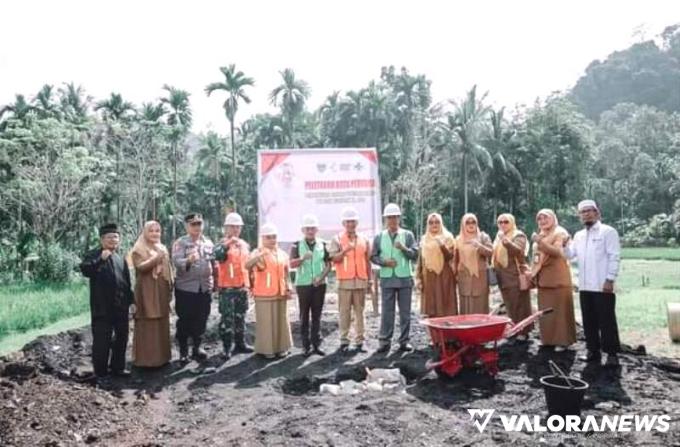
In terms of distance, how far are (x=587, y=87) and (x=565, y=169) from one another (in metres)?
40.8

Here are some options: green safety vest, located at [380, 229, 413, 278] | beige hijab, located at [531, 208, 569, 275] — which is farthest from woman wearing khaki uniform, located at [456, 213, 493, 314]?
green safety vest, located at [380, 229, 413, 278]

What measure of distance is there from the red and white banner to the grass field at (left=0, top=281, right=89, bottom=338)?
477 centimetres

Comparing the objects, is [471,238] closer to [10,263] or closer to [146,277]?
[146,277]

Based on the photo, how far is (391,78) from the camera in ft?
134

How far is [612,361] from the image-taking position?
249 inches

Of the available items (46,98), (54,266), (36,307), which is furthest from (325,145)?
(36,307)

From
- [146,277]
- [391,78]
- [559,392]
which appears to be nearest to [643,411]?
[559,392]

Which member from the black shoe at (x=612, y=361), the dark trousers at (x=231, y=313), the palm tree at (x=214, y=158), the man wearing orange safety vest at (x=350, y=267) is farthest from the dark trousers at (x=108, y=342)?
the palm tree at (x=214, y=158)

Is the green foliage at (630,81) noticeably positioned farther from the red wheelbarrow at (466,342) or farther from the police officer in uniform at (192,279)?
the police officer in uniform at (192,279)

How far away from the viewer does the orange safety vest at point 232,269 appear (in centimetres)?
702

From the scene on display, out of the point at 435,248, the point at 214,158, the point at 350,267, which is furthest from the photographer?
the point at 214,158

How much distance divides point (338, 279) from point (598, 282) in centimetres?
287

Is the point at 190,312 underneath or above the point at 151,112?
underneath

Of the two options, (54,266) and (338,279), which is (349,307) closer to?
(338,279)
